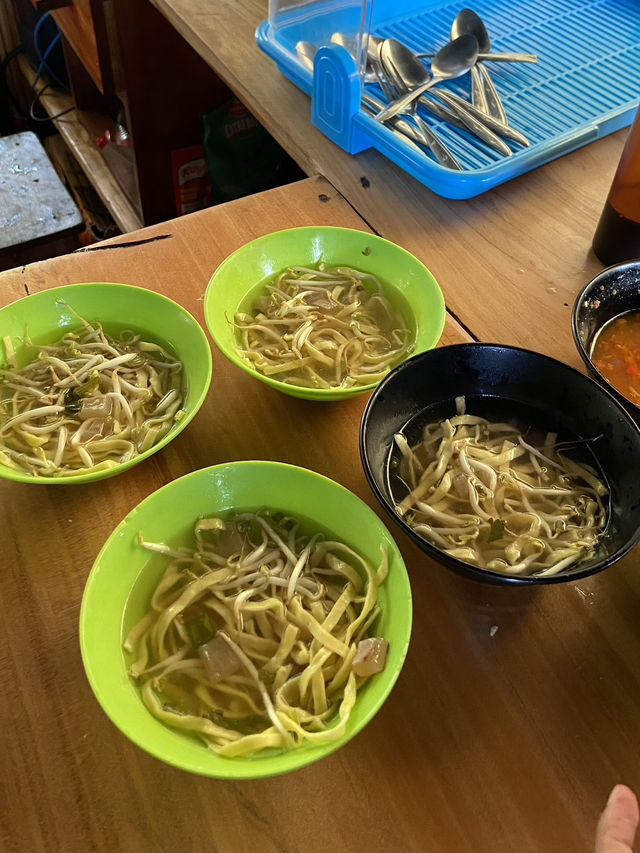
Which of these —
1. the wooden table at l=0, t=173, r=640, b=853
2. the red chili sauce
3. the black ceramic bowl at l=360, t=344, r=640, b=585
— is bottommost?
the wooden table at l=0, t=173, r=640, b=853

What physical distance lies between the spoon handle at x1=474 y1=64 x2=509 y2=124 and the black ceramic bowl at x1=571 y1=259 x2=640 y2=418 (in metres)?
0.66

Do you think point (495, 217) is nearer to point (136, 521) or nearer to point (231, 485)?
point (231, 485)

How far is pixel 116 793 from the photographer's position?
0.77m

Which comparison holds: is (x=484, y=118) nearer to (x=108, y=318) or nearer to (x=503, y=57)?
(x=503, y=57)

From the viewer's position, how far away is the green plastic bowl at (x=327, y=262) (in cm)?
111

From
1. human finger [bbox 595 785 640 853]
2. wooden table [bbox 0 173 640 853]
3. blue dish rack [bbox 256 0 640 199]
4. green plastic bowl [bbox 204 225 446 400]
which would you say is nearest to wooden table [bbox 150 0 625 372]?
blue dish rack [bbox 256 0 640 199]

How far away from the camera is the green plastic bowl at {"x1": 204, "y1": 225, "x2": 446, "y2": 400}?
1106 millimetres

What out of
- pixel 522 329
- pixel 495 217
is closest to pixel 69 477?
pixel 522 329

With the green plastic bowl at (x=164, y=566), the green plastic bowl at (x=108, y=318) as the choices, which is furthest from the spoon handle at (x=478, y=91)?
the green plastic bowl at (x=164, y=566)

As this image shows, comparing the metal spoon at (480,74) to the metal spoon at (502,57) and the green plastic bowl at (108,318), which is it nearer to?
the metal spoon at (502,57)

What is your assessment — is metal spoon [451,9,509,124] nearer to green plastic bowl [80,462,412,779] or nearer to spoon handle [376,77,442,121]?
spoon handle [376,77,442,121]

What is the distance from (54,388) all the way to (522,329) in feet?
2.89

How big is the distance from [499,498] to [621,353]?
0.43 meters

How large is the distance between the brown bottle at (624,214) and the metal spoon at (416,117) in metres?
0.36
